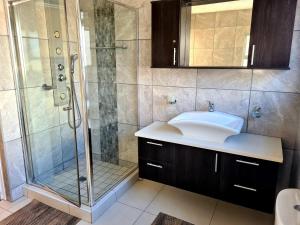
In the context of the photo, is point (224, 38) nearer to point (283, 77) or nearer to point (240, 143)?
point (283, 77)

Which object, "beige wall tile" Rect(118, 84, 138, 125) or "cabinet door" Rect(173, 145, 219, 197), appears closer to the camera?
"cabinet door" Rect(173, 145, 219, 197)

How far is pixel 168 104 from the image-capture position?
2559mm

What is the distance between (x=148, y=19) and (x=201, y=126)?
131 cm

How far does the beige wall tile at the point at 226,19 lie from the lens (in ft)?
6.68

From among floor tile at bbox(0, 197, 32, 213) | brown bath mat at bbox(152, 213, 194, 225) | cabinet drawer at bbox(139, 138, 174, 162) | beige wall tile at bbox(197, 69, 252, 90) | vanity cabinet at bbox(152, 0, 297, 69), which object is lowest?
floor tile at bbox(0, 197, 32, 213)

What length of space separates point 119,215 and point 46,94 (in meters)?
1.50

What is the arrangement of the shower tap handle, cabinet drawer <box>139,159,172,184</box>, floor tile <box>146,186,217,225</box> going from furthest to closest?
the shower tap handle < cabinet drawer <box>139,159,172,184</box> < floor tile <box>146,186,217,225</box>

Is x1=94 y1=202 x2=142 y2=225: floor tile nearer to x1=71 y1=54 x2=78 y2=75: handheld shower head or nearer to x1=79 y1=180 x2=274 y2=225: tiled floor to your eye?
x1=79 y1=180 x2=274 y2=225: tiled floor

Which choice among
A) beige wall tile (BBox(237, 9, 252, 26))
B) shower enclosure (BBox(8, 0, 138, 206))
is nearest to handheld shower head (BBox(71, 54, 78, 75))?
shower enclosure (BBox(8, 0, 138, 206))

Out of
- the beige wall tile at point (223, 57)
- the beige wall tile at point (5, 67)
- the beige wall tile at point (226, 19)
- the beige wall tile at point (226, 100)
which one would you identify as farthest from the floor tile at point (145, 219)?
the beige wall tile at point (226, 19)

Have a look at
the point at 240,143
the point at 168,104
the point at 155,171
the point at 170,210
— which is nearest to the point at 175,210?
the point at 170,210

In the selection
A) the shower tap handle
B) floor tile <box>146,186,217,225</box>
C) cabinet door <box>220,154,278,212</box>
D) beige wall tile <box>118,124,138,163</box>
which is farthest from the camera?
beige wall tile <box>118,124,138,163</box>

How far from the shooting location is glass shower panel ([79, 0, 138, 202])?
85.9 inches

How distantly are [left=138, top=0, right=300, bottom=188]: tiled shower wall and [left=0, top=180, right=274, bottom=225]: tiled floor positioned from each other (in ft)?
1.64
